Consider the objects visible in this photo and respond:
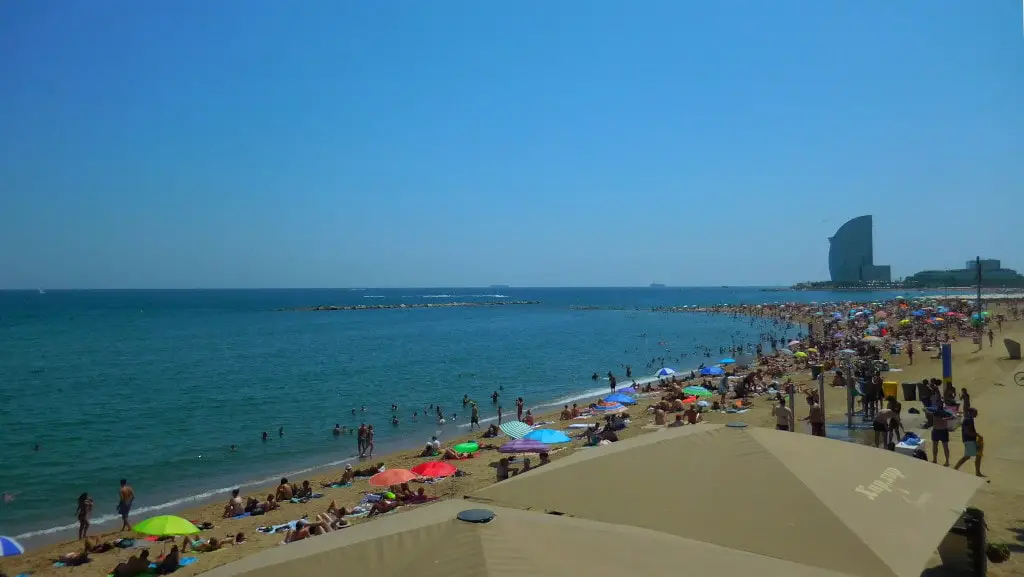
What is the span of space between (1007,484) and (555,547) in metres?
11.3

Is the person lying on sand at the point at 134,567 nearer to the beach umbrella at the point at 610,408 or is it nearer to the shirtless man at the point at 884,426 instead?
the shirtless man at the point at 884,426

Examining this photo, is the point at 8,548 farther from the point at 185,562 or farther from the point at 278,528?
the point at 278,528

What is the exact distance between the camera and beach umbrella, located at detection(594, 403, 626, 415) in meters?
25.0

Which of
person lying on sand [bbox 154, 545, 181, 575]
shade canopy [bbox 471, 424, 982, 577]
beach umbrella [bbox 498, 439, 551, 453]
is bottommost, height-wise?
person lying on sand [bbox 154, 545, 181, 575]

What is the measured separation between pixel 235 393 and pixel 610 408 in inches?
800

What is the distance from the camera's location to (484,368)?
4209 centimetres

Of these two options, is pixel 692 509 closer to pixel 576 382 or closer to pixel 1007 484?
pixel 1007 484

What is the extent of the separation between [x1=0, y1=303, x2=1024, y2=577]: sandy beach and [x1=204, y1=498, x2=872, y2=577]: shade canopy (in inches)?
86.0

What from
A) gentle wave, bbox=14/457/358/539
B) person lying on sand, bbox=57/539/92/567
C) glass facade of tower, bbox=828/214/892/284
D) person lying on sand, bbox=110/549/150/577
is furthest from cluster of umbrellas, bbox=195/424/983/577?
glass facade of tower, bbox=828/214/892/284

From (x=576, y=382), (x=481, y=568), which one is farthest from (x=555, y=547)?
(x=576, y=382)

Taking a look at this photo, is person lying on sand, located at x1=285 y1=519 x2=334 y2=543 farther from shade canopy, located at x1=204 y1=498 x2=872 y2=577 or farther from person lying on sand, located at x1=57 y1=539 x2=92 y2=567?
shade canopy, located at x1=204 y1=498 x2=872 y2=577

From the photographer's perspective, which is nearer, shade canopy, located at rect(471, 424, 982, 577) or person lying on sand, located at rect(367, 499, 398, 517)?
shade canopy, located at rect(471, 424, 982, 577)

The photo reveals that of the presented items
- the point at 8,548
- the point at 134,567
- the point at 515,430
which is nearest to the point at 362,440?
the point at 515,430

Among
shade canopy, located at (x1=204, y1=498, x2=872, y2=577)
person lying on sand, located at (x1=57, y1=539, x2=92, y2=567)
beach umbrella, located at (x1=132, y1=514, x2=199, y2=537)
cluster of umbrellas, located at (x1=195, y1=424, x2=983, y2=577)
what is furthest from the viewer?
person lying on sand, located at (x1=57, y1=539, x2=92, y2=567)
